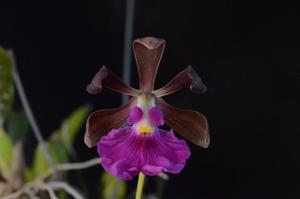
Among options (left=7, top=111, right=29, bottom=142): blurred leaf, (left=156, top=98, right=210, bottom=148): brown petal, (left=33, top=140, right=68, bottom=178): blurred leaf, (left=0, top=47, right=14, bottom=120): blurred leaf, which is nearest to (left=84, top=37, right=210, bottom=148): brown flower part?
(left=156, top=98, right=210, bottom=148): brown petal

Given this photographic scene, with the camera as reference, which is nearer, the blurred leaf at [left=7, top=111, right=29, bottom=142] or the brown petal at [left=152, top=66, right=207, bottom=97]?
the brown petal at [left=152, top=66, right=207, bottom=97]

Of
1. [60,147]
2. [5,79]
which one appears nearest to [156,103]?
[5,79]

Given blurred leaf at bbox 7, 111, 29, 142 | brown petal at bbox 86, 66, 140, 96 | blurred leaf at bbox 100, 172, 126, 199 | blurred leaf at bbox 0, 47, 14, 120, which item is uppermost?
brown petal at bbox 86, 66, 140, 96

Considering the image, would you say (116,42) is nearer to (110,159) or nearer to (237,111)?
(237,111)

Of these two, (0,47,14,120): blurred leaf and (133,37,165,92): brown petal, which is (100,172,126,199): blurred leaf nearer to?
(0,47,14,120): blurred leaf

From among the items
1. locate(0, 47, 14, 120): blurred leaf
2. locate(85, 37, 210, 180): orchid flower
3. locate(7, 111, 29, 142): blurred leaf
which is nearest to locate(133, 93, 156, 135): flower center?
locate(85, 37, 210, 180): orchid flower

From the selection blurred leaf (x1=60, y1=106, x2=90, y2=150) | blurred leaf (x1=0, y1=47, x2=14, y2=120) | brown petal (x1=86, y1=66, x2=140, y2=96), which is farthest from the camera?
blurred leaf (x1=60, y1=106, x2=90, y2=150)

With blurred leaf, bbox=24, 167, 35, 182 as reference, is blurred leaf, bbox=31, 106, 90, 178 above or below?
above

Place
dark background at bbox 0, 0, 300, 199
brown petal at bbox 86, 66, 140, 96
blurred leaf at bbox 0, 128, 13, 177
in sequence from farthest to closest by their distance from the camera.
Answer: dark background at bbox 0, 0, 300, 199, blurred leaf at bbox 0, 128, 13, 177, brown petal at bbox 86, 66, 140, 96

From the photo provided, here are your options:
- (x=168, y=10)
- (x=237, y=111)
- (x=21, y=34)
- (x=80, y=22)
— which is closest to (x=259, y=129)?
(x=237, y=111)
